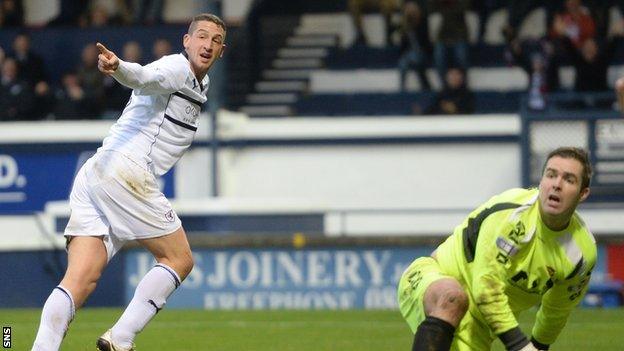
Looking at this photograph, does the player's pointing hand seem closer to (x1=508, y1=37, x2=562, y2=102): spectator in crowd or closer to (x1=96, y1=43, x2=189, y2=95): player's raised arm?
(x1=96, y1=43, x2=189, y2=95): player's raised arm

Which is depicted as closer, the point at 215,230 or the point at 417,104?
the point at 215,230

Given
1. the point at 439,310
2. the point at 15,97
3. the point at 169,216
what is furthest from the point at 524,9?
the point at 439,310

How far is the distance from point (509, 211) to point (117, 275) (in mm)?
8447

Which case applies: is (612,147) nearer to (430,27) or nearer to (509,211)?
(430,27)

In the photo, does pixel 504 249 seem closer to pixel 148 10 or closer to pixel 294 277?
pixel 294 277

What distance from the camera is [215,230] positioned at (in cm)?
1603

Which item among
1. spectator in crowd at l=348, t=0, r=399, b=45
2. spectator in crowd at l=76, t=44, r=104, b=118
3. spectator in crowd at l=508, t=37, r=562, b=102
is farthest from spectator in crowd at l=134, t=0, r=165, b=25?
spectator in crowd at l=508, t=37, r=562, b=102

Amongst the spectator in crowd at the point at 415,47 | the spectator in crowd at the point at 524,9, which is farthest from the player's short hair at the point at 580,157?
the spectator in crowd at the point at 524,9

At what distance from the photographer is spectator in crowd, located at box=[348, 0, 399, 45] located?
68.0 ft

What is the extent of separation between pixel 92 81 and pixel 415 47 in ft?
13.0

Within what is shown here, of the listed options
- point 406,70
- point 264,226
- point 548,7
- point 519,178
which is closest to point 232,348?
point 264,226

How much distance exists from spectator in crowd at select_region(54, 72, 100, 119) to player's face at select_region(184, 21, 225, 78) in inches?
438

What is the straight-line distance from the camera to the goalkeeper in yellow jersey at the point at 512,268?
7.03 meters

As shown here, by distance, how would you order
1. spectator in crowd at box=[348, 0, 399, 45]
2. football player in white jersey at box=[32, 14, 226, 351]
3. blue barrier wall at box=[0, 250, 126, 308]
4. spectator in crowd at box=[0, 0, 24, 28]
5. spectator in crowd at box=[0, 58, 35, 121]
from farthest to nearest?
spectator in crowd at box=[0, 0, 24, 28] → spectator in crowd at box=[348, 0, 399, 45] → spectator in crowd at box=[0, 58, 35, 121] → blue barrier wall at box=[0, 250, 126, 308] → football player in white jersey at box=[32, 14, 226, 351]
